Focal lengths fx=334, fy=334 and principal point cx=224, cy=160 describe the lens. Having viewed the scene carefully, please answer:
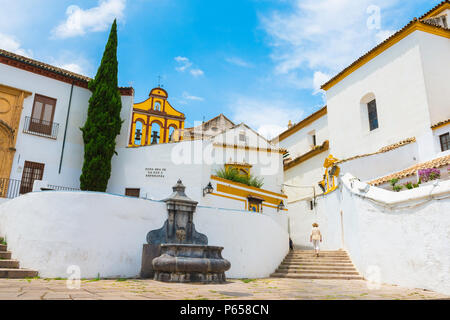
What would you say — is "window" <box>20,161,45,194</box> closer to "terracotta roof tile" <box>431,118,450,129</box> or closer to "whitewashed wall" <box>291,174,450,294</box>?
"whitewashed wall" <box>291,174,450,294</box>

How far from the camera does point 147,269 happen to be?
8.43m

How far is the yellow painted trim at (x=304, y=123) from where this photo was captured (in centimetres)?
2619

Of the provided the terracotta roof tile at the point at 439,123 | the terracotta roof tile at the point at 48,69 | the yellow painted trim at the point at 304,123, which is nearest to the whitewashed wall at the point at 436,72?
the terracotta roof tile at the point at 439,123

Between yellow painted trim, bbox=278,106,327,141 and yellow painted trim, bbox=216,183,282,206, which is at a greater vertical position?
yellow painted trim, bbox=278,106,327,141

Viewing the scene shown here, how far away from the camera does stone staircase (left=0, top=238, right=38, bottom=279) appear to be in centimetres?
703

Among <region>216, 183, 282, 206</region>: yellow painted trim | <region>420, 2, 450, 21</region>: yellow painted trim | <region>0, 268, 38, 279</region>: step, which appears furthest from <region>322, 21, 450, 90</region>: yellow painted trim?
<region>0, 268, 38, 279</region>: step

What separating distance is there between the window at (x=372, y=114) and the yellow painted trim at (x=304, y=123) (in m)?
4.87

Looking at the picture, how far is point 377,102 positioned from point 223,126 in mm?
15632

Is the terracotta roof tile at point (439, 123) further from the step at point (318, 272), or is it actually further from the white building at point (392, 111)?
the step at point (318, 272)

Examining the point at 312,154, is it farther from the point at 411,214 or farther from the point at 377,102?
the point at 411,214

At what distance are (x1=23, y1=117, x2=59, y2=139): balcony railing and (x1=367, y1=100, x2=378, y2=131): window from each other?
57.7 ft

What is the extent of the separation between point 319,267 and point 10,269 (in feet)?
31.2
